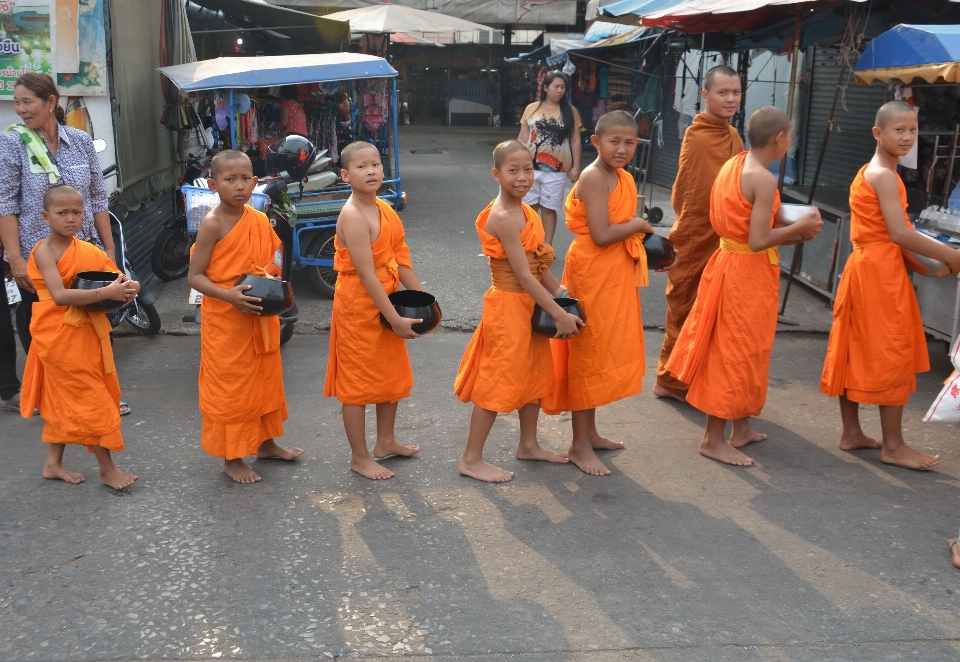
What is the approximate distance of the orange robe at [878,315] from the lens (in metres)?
4.10

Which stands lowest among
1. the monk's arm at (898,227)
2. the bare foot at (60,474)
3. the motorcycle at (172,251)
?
the bare foot at (60,474)

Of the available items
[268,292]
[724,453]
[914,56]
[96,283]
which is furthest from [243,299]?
[914,56]

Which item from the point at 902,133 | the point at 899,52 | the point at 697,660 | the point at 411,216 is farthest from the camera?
the point at 411,216

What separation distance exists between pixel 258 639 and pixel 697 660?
137 centimetres

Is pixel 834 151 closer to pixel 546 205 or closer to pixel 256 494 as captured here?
pixel 546 205

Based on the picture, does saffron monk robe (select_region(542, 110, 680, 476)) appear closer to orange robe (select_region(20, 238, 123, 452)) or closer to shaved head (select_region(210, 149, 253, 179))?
shaved head (select_region(210, 149, 253, 179))

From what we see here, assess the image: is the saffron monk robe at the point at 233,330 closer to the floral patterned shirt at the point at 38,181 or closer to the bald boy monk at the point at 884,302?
the floral patterned shirt at the point at 38,181

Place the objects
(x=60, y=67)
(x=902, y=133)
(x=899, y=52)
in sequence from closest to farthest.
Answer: (x=902, y=133) < (x=899, y=52) < (x=60, y=67)

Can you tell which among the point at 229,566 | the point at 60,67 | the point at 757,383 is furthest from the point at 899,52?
the point at 60,67

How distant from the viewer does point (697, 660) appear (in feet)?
8.98

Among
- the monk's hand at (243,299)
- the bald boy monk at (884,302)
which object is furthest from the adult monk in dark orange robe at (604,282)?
the monk's hand at (243,299)

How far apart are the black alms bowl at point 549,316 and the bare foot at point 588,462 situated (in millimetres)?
688

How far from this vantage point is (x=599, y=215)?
153 inches

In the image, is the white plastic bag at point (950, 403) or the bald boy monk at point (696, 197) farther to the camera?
the bald boy monk at point (696, 197)
